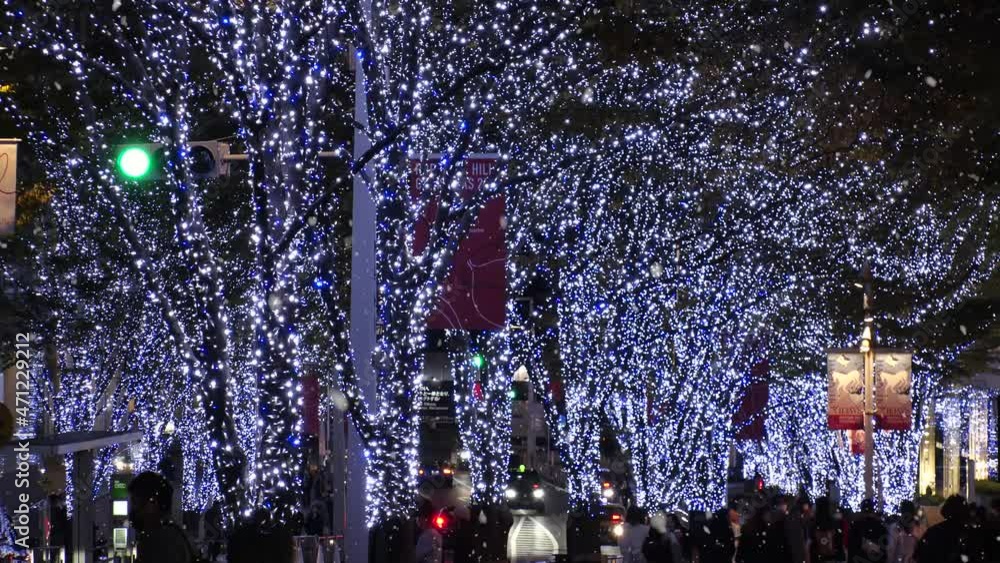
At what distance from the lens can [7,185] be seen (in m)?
13.9

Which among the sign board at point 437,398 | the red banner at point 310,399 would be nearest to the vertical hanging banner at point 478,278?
the red banner at point 310,399

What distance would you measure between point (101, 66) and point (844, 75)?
6968 mm

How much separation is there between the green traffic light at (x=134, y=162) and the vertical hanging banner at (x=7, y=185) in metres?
1.68

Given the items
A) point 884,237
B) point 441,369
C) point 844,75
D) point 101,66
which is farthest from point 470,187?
point 441,369

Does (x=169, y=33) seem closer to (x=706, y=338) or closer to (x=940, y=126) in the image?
(x=940, y=126)

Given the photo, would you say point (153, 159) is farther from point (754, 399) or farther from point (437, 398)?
point (437, 398)

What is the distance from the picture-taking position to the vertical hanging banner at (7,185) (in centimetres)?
1395

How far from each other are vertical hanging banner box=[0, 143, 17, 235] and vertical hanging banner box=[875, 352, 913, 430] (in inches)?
544

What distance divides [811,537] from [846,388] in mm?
2783

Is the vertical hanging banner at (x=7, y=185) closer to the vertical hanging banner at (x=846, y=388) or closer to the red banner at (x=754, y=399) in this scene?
the vertical hanging banner at (x=846, y=388)

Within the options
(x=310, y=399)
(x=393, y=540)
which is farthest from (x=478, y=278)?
(x=310, y=399)

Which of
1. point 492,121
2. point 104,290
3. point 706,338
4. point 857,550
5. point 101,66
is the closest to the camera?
point 101,66

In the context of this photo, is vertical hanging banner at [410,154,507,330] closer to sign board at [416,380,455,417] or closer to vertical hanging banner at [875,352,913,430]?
vertical hanging banner at [875,352,913,430]

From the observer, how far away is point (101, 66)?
9.95 m
